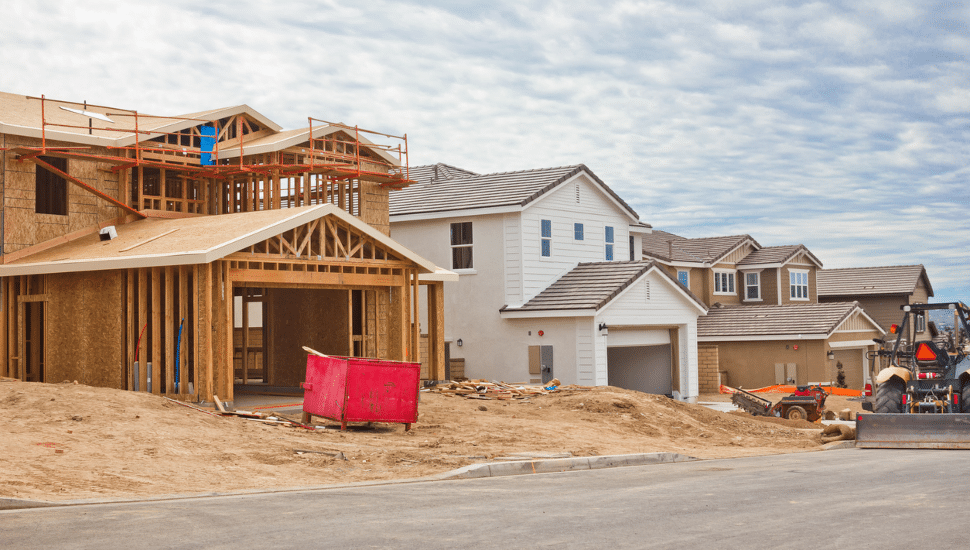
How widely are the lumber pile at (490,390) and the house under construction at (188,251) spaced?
1.05 m

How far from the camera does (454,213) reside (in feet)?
104

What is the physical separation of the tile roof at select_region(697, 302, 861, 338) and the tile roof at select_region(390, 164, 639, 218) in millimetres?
8749

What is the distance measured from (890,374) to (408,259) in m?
11.0

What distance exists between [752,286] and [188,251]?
115ft

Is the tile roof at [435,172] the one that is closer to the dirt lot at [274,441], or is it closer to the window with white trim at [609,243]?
the window with white trim at [609,243]

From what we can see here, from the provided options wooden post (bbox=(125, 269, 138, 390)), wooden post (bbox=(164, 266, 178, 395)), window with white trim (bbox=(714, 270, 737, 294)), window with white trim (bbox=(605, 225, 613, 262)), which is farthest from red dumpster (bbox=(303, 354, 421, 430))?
window with white trim (bbox=(714, 270, 737, 294))

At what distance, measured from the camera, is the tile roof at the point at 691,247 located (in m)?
43.9

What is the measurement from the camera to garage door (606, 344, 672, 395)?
113 ft

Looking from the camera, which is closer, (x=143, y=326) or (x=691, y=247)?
(x=143, y=326)

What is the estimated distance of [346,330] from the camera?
2520 centimetres

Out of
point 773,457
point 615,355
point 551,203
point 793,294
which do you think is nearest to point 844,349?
point 793,294

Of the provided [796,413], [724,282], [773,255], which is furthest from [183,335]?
[773,255]

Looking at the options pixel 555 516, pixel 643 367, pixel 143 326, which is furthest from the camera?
pixel 643 367

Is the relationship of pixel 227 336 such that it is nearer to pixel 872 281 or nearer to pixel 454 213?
pixel 454 213
